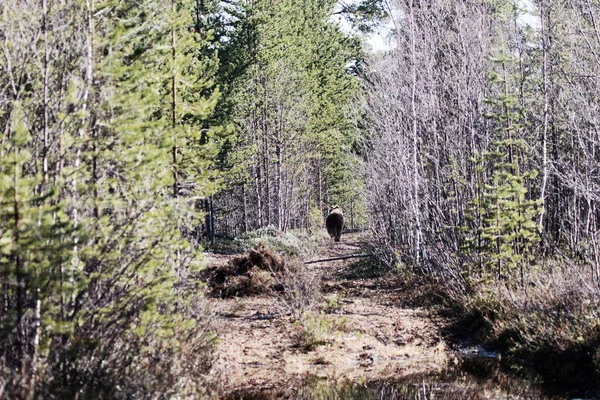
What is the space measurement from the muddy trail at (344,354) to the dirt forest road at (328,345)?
1cm

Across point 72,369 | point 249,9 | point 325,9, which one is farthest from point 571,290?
point 325,9

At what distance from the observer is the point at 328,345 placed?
9.85 meters

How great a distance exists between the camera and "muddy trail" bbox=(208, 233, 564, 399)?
8.09 metres

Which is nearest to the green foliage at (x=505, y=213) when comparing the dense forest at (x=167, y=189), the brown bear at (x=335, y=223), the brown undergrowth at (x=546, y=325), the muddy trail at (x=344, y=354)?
the dense forest at (x=167, y=189)

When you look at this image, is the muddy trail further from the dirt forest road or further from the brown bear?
the brown bear

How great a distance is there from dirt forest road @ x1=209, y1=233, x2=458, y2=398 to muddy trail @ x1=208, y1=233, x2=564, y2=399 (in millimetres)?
14

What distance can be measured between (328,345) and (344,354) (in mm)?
323

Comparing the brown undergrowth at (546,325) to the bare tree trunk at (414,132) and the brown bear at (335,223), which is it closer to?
the bare tree trunk at (414,132)

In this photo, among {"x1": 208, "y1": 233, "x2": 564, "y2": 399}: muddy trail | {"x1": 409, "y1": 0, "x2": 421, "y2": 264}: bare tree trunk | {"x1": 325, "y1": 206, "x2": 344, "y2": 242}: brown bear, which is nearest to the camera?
{"x1": 208, "y1": 233, "x2": 564, "y2": 399}: muddy trail

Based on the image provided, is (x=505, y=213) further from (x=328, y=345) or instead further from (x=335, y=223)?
(x=335, y=223)

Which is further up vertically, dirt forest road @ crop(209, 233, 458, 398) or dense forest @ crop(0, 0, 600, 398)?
dense forest @ crop(0, 0, 600, 398)

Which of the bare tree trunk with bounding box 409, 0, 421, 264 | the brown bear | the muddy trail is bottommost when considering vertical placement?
the muddy trail

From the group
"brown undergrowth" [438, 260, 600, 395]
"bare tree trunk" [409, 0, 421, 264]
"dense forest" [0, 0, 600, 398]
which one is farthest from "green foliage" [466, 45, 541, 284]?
"bare tree trunk" [409, 0, 421, 264]

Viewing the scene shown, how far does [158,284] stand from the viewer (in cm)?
545
